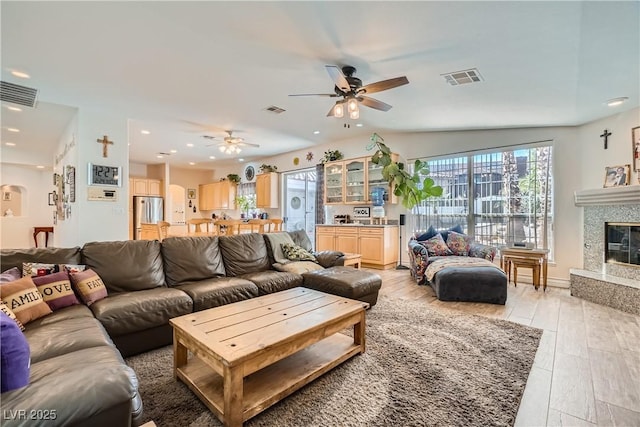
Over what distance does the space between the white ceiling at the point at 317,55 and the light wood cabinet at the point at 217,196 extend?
15.6 ft

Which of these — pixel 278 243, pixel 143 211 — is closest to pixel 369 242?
pixel 278 243

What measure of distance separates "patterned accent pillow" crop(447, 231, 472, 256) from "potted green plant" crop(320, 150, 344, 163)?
3133mm

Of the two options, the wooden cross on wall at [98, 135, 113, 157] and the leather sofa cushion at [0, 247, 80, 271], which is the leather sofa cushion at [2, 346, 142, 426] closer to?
the leather sofa cushion at [0, 247, 80, 271]

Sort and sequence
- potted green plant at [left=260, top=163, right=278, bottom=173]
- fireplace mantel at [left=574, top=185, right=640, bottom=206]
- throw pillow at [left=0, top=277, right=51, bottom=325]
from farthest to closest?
potted green plant at [left=260, top=163, right=278, bottom=173] → fireplace mantel at [left=574, top=185, right=640, bottom=206] → throw pillow at [left=0, top=277, right=51, bottom=325]

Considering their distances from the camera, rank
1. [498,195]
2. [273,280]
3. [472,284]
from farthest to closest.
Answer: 1. [498,195]
2. [472,284]
3. [273,280]

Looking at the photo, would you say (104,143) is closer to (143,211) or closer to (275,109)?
(275,109)

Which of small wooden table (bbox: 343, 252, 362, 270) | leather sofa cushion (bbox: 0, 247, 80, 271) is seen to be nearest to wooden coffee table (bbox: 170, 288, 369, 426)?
leather sofa cushion (bbox: 0, 247, 80, 271)

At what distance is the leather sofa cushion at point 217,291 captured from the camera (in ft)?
8.84

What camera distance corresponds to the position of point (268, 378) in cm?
188

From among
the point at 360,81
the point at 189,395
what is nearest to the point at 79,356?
the point at 189,395

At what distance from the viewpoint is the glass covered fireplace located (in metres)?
3.73

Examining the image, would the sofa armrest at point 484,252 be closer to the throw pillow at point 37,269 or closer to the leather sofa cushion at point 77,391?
the leather sofa cushion at point 77,391

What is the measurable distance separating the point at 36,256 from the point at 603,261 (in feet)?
21.5

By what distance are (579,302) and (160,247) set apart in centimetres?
517
